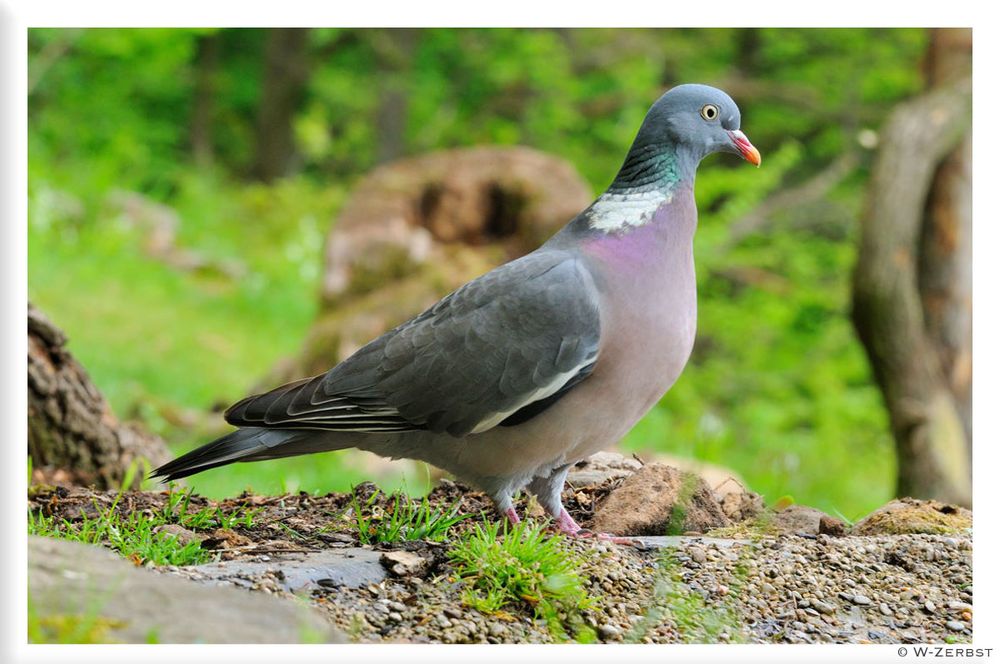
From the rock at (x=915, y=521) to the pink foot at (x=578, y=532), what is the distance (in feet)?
3.30

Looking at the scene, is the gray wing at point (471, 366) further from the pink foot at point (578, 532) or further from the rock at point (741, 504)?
the rock at point (741, 504)

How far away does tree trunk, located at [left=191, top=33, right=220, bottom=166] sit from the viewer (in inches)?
709

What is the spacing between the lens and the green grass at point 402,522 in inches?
148

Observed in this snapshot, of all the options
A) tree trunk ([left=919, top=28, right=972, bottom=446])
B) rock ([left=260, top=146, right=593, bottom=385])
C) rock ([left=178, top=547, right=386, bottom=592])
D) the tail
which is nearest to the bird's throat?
the tail

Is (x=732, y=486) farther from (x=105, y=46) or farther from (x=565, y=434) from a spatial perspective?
(x=105, y=46)

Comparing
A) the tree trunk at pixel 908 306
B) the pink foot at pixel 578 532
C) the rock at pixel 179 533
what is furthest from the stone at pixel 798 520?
the tree trunk at pixel 908 306

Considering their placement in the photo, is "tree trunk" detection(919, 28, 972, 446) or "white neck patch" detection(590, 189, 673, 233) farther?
"tree trunk" detection(919, 28, 972, 446)

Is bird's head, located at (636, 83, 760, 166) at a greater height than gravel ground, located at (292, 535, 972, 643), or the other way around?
bird's head, located at (636, 83, 760, 166)

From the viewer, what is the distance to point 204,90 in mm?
18109

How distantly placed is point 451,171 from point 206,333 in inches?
118

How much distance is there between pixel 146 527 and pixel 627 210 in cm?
187

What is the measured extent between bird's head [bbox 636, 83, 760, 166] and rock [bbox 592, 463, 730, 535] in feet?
3.76

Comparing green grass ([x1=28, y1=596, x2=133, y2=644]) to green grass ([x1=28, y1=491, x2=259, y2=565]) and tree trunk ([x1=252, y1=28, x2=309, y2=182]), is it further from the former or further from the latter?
tree trunk ([x1=252, y1=28, x2=309, y2=182])

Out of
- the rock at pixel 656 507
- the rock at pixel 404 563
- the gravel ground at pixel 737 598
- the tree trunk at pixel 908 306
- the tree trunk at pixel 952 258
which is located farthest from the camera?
the tree trunk at pixel 952 258
